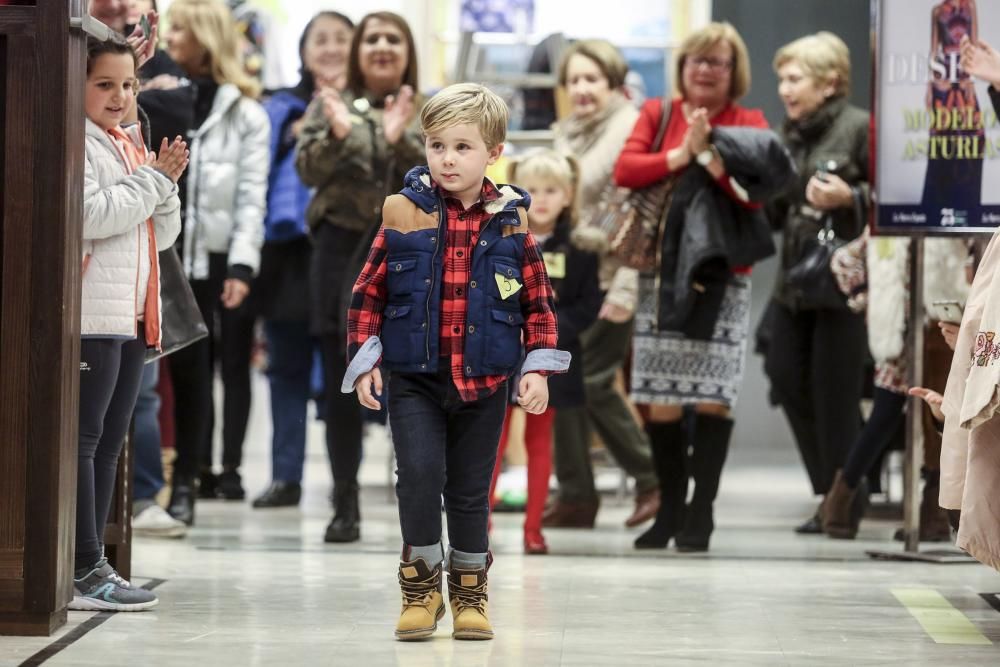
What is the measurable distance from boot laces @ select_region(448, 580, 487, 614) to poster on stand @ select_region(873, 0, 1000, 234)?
2.00m

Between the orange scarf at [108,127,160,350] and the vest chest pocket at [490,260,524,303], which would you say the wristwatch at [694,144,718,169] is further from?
the orange scarf at [108,127,160,350]

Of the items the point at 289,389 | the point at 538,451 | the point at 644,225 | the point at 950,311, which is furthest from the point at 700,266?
the point at 289,389

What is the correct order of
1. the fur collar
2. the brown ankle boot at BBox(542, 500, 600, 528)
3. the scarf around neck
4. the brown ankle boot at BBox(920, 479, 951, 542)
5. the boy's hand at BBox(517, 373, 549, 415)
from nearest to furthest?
the boy's hand at BBox(517, 373, 549, 415) → the fur collar → the brown ankle boot at BBox(920, 479, 951, 542) → the brown ankle boot at BBox(542, 500, 600, 528) → the scarf around neck

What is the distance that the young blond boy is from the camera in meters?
3.54

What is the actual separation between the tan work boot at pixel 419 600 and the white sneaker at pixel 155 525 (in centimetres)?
187

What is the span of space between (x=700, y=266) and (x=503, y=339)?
1704mm

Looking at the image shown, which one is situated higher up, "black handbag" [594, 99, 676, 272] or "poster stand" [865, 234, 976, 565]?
"black handbag" [594, 99, 676, 272]

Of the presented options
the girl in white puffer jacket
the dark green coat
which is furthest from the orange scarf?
the dark green coat

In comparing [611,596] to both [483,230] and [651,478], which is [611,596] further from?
[651,478]

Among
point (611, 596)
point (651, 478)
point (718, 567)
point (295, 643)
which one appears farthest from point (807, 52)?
point (295, 643)

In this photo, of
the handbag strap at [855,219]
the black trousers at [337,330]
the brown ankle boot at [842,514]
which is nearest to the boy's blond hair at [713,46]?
the handbag strap at [855,219]

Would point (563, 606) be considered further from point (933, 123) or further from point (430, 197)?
point (933, 123)

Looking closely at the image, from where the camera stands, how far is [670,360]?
522 centimetres

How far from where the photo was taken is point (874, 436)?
222 inches
